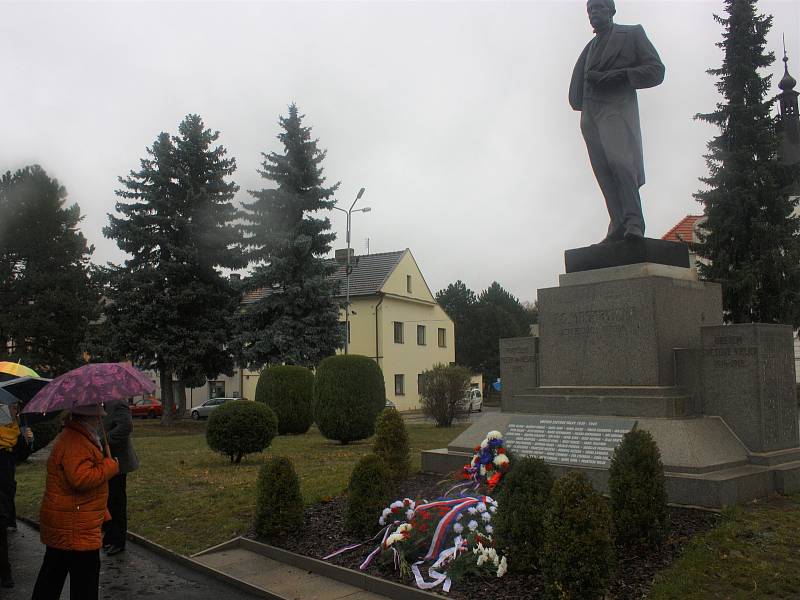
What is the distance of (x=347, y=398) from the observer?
19.1 metres

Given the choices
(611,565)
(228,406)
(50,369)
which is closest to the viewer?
(611,565)

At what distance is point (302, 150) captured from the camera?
29328mm

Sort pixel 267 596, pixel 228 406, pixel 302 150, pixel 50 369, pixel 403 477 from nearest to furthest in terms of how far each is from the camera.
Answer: pixel 267 596 < pixel 403 477 < pixel 228 406 < pixel 302 150 < pixel 50 369

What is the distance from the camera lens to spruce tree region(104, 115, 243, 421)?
2908 centimetres

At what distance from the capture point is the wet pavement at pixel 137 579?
20.8ft

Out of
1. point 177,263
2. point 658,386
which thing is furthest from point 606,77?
point 177,263

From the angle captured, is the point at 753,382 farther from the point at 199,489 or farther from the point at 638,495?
the point at 199,489

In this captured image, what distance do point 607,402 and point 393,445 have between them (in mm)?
2924

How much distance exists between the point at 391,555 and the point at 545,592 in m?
1.75

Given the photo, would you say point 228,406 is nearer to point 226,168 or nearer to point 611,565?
point 611,565

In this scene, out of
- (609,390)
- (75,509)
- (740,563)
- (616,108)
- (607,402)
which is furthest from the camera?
(616,108)

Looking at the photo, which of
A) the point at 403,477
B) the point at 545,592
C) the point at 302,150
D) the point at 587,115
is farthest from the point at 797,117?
the point at 545,592

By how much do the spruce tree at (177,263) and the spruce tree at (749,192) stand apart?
2003 centimetres

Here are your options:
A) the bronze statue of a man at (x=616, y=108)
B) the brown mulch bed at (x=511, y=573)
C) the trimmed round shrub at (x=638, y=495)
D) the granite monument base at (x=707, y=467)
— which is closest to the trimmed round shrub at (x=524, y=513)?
the brown mulch bed at (x=511, y=573)
